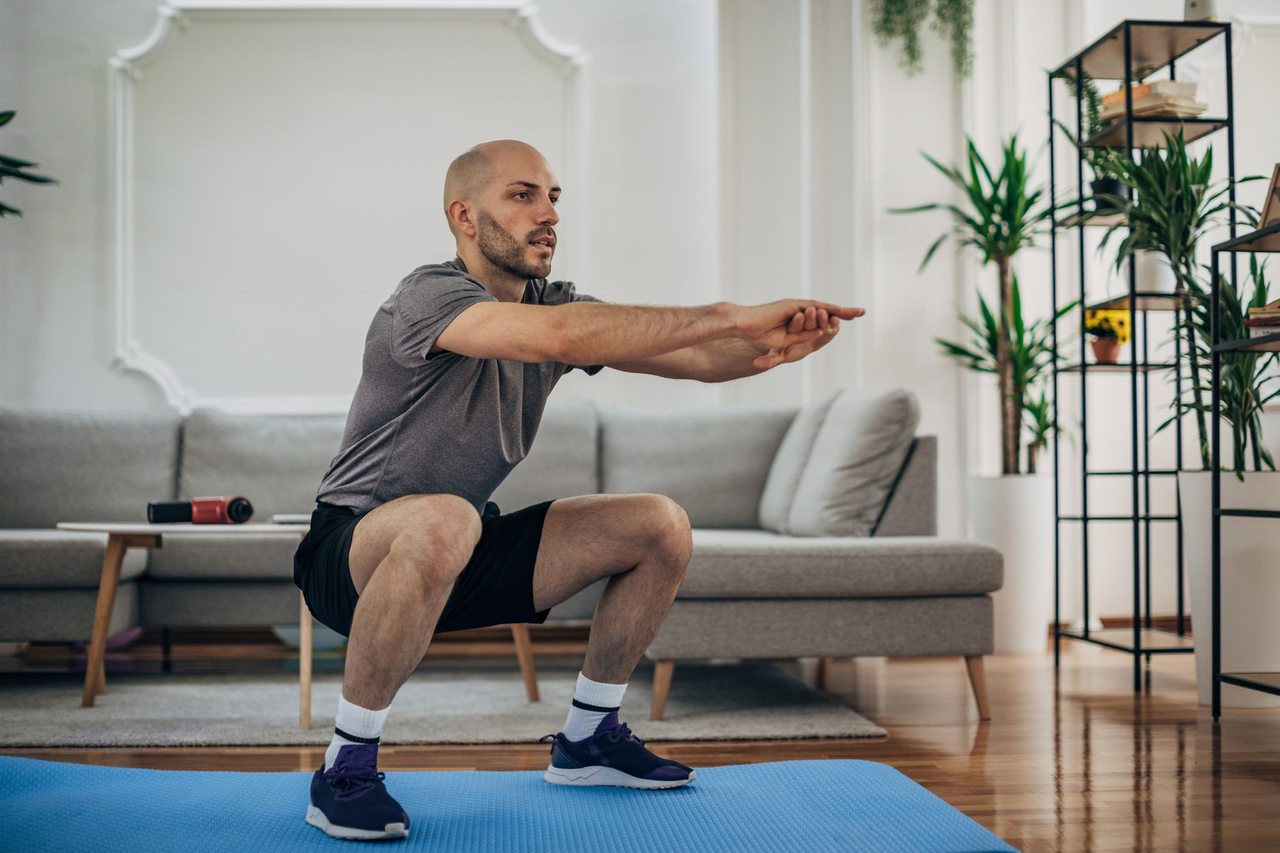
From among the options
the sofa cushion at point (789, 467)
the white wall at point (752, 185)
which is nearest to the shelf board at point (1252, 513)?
the sofa cushion at point (789, 467)

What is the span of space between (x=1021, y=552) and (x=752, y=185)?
1743mm

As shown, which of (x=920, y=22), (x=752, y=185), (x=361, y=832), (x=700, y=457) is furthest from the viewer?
(x=752, y=185)

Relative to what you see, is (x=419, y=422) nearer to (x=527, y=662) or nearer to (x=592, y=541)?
(x=592, y=541)

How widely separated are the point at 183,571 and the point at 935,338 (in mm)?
2692

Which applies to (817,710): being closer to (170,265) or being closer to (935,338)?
(935,338)

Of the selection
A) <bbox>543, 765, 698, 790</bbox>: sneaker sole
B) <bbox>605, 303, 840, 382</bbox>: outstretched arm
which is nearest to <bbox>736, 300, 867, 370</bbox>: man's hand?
<bbox>605, 303, 840, 382</bbox>: outstretched arm

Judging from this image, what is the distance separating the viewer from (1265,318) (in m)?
2.39

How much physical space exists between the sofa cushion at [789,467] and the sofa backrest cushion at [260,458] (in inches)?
56.2

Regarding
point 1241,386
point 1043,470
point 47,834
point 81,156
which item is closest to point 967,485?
point 1043,470

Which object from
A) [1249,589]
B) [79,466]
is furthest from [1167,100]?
[79,466]

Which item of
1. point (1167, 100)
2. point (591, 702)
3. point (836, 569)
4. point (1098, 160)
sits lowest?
point (591, 702)

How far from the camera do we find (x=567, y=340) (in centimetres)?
147

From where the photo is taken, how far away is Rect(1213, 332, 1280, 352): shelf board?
228 centimetres

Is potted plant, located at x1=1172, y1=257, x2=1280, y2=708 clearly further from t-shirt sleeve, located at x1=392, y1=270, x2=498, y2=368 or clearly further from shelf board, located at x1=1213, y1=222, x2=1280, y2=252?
t-shirt sleeve, located at x1=392, y1=270, x2=498, y2=368
